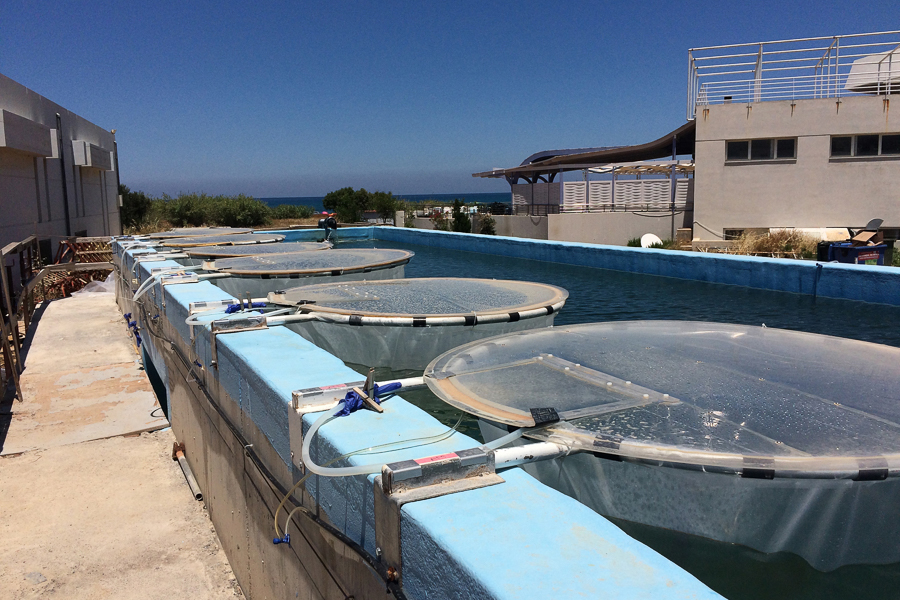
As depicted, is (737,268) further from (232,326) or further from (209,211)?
(209,211)

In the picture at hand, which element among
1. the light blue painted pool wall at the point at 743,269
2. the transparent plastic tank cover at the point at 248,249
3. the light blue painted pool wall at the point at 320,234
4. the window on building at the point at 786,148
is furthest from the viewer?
the light blue painted pool wall at the point at 320,234

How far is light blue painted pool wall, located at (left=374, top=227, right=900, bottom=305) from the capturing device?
845 centimetres

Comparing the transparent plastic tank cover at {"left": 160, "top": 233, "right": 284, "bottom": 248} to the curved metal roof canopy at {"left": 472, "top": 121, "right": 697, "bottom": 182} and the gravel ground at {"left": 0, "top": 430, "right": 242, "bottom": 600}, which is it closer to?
the gravel ground at {"left": 0, "top": 430, "right": 242, "bottom": 600}

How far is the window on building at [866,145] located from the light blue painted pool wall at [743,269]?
9.14 m

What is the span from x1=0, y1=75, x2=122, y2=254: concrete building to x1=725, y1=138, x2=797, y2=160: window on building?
17.0 metres

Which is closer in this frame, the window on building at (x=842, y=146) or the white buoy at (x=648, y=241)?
the white buoy at (x=648, y=241)

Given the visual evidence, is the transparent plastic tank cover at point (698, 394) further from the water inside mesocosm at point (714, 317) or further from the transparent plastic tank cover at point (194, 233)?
the transparent plastic tank cover at point (194, 233)

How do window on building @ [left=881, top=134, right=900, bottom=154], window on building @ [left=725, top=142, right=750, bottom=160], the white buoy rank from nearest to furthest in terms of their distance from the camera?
the white buoy, window on building @ [left=881, top=134, right=900, bottom=154], window on building @ [left=725, top=142, right=750, bottom=160]

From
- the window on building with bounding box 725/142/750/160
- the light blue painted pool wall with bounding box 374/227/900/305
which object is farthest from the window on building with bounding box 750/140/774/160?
the light blue painted pool wall with bounding box 374/227/900/305

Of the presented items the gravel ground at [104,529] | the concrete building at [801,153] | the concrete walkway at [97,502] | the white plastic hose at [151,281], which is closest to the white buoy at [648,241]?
the concrete building at [801,153]

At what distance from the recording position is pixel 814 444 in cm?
260

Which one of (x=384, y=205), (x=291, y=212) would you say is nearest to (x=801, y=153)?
(x=384, y=205)

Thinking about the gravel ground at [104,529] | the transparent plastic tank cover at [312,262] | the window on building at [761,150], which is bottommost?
the gravel ground at [104,529]

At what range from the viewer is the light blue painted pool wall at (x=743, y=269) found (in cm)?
845
